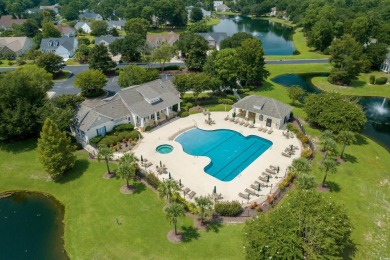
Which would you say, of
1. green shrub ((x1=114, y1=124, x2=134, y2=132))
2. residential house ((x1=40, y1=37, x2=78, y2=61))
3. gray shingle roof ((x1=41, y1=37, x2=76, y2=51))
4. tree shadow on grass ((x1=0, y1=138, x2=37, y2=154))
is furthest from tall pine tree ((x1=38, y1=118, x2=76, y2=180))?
gray shingle roof ((x1=41, y1=37, x2=76, y2=51))

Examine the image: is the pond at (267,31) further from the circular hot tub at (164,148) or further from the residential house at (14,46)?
the residential house at (14,46)

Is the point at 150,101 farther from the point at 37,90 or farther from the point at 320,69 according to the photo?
the point at 320,69

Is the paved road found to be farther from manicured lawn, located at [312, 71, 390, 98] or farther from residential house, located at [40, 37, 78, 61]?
manicured lawn, located at [312, 71, 390, 98]

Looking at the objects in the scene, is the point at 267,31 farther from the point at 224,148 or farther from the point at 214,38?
the point at 224,148

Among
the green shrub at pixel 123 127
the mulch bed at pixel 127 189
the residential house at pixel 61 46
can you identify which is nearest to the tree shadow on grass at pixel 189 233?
the mulch bed at pixel 127 189

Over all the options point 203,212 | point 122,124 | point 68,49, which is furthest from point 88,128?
point 68,49
